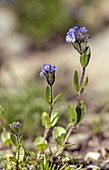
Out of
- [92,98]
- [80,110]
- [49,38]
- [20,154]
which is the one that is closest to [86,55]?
[80,110]

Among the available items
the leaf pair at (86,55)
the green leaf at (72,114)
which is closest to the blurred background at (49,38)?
the green leaf at (72,114)

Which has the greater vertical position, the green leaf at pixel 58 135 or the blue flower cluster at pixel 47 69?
the blue flower cluster at pixel 47 69

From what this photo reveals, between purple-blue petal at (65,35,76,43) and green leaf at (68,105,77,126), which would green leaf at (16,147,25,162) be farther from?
purple-blue petal at (65,35,76,43)

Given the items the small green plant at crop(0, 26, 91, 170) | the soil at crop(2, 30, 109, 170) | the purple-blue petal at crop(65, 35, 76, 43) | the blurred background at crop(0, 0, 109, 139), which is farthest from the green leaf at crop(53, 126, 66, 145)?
the blurred background at crop(0, 0, 109, 139)

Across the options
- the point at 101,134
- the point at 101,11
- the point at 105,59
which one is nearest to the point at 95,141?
the point at 101,134

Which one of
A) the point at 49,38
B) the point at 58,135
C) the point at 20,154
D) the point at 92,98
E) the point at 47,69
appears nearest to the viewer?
the point at 47,69

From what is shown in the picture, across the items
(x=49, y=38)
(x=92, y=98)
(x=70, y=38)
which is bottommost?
(x=70, y=38)

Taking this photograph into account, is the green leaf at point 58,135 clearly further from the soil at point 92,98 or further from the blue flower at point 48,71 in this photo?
the blue flower at point 48,71

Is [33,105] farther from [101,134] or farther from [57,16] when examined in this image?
[57,16]

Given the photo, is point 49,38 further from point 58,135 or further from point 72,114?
point 72,114
